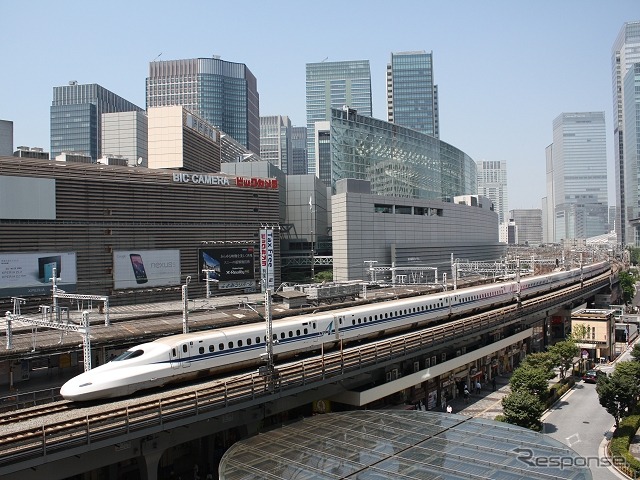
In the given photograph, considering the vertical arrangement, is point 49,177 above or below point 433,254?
above

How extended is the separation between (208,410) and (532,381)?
25.6 meters

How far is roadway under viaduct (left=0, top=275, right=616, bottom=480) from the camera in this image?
19.6 m

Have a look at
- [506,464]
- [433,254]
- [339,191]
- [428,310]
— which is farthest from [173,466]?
[433,254]

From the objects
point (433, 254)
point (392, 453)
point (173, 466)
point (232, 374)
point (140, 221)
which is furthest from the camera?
point (433, 254)

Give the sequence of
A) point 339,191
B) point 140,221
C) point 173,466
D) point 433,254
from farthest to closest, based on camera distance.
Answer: point 433,254 → point 339,191 → point 140,221 → point 173,466

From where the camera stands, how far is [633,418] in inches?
1532

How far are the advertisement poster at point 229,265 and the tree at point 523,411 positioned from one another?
39513 millimetres

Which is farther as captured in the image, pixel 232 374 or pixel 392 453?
pixel 232 374

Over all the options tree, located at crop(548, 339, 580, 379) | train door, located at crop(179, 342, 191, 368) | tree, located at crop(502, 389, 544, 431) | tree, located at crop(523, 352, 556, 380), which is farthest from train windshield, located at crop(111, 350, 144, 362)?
tree, located at crop(548, 339, 580, 379)

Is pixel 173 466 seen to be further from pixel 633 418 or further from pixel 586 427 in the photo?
pixel 633 418

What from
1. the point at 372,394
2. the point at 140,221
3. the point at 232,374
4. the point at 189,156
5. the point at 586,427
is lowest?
the point at 586,427

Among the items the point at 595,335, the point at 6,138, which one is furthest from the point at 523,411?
the point at 6,138

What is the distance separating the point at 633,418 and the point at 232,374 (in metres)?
28.5

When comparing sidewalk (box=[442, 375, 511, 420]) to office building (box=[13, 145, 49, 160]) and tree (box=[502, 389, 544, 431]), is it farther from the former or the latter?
office building (box=[13, 145, 49, 160])
